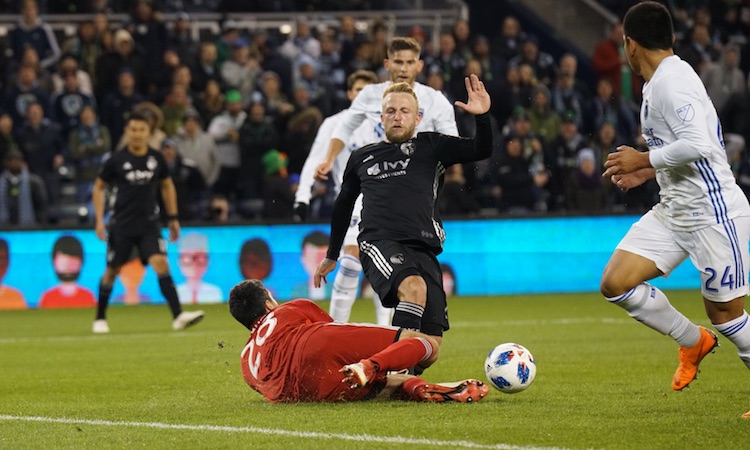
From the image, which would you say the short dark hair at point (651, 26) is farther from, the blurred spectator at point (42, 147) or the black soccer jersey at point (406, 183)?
the blurred spectator at point (42, 147)

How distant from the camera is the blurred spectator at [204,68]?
2017 cm

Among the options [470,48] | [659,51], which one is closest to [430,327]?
[659,51]

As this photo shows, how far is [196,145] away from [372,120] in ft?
27.7

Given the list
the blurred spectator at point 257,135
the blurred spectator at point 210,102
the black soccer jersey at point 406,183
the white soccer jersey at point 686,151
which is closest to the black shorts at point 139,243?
the blurred spectator at point 257,135

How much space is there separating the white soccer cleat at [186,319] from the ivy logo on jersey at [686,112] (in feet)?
25.4

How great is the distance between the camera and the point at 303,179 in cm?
1143

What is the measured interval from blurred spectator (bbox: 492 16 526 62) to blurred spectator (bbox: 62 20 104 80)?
6626 mm

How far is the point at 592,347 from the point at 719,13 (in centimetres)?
1471

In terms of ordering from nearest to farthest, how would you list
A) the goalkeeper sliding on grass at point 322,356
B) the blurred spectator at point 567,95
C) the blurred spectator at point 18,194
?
the goalkeeper sliding on grass at point 322,356, the blurred spectator at point 18,194, the blurred spectator at point 567,95

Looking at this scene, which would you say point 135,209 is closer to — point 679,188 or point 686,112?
point 679,188

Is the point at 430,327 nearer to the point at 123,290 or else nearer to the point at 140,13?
the point at 123,290

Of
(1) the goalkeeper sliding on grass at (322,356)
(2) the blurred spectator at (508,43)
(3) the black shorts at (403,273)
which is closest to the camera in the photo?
(1) the goalkeeper sliding on grass at (322,356)

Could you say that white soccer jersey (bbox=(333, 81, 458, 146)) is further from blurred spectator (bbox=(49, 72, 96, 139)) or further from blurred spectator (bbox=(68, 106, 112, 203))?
blurred spectator (bbox=(49, 72, 96, 139))

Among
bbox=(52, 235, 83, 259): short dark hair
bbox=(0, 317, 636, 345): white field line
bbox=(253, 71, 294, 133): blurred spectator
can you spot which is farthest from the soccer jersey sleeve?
bbox=(253, 71, 294, 133): blurred spectator
